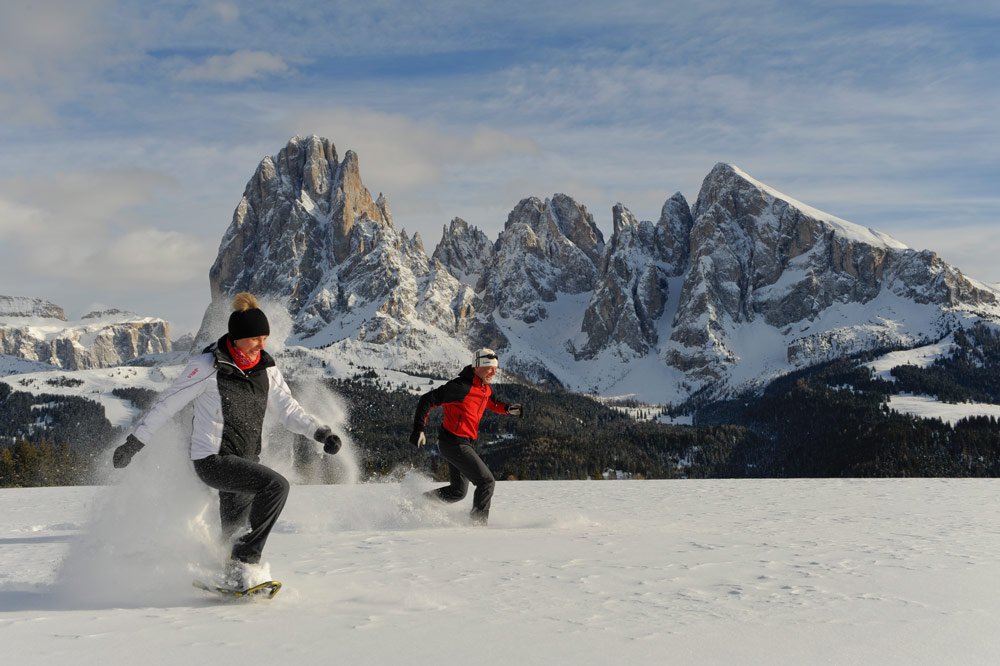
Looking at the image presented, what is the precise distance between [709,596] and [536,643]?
2079 mm

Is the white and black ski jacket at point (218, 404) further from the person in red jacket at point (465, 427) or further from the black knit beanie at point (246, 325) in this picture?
the person in red jacket at point (465, 427)

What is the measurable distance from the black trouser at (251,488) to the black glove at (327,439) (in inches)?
19.9

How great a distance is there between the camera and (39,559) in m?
9.30

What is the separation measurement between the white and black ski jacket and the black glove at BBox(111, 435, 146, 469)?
0.19 ft

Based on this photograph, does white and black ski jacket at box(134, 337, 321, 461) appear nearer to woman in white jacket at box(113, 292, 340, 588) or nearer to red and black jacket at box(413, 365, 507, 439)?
woman in white jacket at box(113, 292, 340, 588)

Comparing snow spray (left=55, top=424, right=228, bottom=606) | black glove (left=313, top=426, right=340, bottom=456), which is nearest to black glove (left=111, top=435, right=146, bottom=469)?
snow spray (left=55, top=424, right=228, bottom=606)

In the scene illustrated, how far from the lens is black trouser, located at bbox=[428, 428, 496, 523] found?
11984mm

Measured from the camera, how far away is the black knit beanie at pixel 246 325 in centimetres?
680

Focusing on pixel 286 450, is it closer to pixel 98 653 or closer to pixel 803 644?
pixel 98 653

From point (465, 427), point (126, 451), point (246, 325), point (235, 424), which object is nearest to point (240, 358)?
point (246, 325)

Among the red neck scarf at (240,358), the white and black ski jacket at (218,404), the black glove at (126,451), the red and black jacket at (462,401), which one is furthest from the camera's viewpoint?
the red and black jacket at (462,401)

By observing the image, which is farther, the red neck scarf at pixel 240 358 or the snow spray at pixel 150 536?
the red neck scarf at pixel 240 358

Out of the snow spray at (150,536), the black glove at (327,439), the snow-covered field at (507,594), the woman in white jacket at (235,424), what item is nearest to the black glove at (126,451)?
the woman in white jacket at (235,424)

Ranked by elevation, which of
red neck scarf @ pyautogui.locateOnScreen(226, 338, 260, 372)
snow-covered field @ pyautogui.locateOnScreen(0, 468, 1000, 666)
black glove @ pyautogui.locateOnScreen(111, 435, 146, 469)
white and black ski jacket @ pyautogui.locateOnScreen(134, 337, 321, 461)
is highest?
red neck scarf @ pyautogui.locateOnScreen(226, 338, 260, 372)
